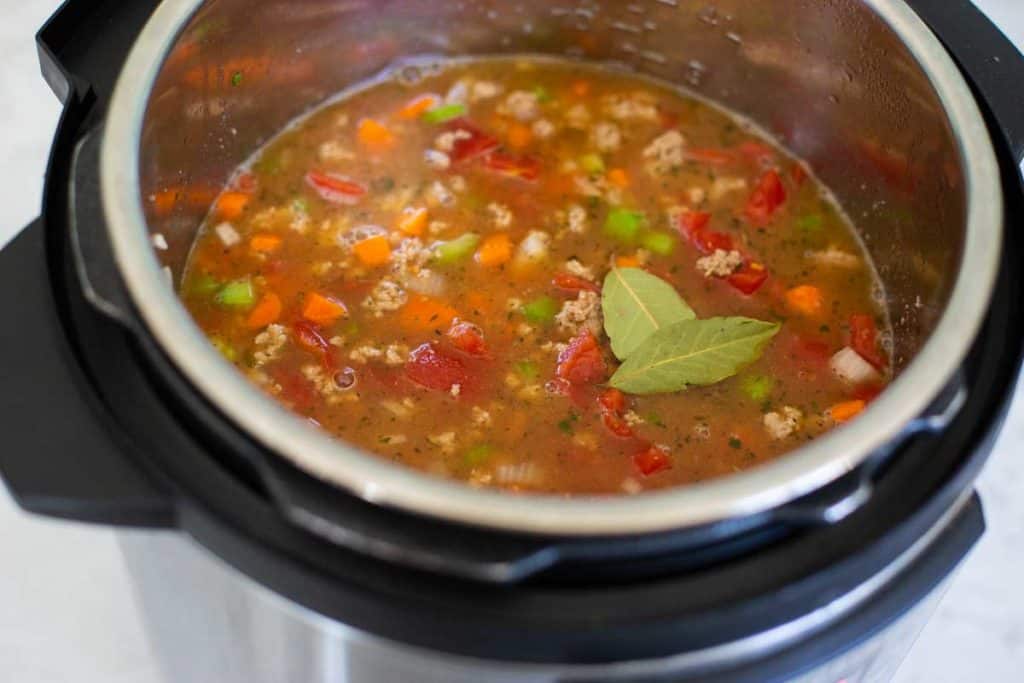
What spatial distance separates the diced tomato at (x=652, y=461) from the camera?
1.38 metres

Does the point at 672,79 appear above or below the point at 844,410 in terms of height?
above

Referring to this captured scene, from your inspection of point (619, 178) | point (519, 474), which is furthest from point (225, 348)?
point (619, 178)

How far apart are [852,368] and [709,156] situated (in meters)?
0.42

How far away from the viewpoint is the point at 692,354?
1.44 m

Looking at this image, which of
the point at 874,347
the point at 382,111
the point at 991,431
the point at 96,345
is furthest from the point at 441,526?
the point at 382,111

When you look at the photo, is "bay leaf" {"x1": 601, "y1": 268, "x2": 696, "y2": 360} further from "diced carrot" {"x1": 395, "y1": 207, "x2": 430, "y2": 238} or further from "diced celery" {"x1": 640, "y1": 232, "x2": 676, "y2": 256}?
"diced carrot" {"x1": 395, "y1": 207, "x2": 430, "y2": 238}

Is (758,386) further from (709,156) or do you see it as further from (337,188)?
(337,188)

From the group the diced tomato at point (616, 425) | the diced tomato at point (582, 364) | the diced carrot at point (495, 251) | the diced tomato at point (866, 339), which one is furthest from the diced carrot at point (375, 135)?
the diced tomato at point (866, 339)

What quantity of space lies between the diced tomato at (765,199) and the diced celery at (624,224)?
0.52ft

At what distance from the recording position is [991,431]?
41.9 inches

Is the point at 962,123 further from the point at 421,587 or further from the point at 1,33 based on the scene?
the point at 1,33

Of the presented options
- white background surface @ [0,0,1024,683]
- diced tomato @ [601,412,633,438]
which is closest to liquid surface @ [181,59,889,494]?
diced tomato @ [601,412,633,438]

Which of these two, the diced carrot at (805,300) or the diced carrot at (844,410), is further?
the diced carrot at (805,300)

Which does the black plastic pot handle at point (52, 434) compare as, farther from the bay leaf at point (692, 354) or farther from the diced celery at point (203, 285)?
the bay leaf at point (692, 354)
